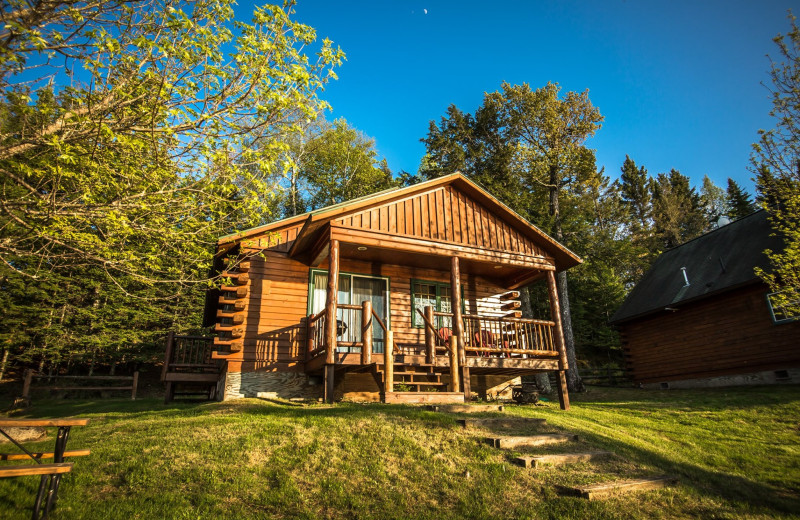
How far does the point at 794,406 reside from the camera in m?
11.7

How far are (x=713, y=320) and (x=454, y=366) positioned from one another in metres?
13.9

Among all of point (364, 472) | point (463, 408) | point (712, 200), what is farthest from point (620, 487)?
point (712, 200)

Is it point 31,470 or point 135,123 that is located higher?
point 135,123

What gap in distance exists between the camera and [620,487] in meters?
5.50

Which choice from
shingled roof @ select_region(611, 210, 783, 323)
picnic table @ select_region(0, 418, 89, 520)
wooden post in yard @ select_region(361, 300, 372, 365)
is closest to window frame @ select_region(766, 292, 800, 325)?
shingled roof @ select_region(611, 210, 783, 323)

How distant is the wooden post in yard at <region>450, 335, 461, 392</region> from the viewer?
10.3 m

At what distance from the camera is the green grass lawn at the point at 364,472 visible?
15.3 ft

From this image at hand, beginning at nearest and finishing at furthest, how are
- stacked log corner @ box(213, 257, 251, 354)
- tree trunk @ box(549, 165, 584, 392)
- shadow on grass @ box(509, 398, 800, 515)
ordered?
shadow on grass @ box(509, 398, 800, 515) → stacked log corner @ box(213, 257, 251, 354) → tree trunk @ box(549, 165, 584, 392)

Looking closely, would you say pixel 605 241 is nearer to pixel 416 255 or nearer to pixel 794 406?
pixel 794 406

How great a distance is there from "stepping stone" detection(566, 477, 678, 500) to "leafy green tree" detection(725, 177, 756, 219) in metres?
40.7

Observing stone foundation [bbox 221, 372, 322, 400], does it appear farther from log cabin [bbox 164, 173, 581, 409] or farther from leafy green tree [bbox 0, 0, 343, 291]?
leafy green tree [bbox 0, 0, 343, 291]

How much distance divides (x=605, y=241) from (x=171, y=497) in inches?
889

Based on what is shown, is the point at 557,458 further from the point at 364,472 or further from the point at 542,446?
the point at 364,472

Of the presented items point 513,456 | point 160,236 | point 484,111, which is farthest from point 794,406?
point 484,111
